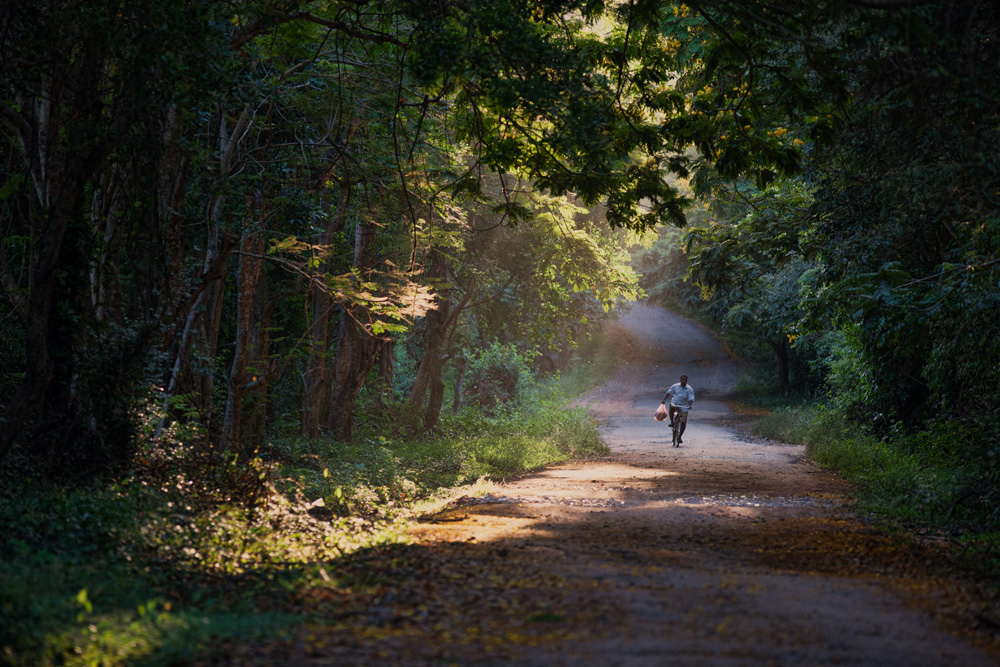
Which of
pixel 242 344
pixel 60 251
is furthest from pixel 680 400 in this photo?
pixel 60 251

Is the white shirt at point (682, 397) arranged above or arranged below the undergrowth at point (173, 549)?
above

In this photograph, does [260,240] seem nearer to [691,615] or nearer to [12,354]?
[12,354]

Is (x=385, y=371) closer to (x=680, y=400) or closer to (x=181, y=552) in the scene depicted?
(x=680, y=400)

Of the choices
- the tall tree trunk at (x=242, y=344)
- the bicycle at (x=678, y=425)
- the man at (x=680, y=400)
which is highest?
the tall tree trunk at (x=242, y=344)

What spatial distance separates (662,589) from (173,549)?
3907 mm

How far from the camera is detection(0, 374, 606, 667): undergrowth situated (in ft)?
13.3

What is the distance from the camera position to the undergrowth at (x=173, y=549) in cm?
407

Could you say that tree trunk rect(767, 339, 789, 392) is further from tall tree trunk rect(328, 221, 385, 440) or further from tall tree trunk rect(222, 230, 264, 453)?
tall tree trunk rect(222, 230, 264, 453)

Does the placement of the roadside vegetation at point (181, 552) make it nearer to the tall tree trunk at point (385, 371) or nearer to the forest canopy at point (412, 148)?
the forest canopy at point (412, 148)

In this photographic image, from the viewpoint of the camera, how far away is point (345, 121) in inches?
480

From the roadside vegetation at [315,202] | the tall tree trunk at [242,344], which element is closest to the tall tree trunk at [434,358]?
the roadside vegetation at [315,202]

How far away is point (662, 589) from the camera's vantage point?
545 cm

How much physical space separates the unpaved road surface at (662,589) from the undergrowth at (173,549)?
2.47 feet

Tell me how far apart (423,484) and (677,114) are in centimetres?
688
